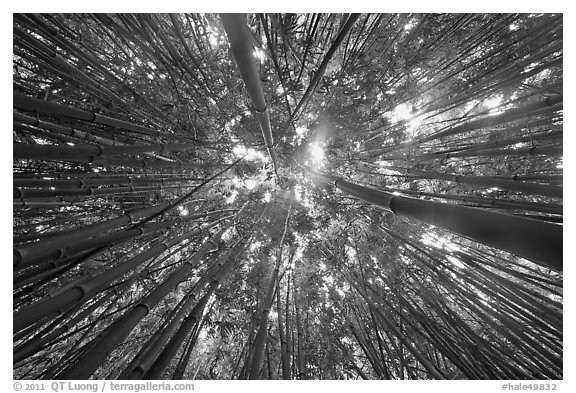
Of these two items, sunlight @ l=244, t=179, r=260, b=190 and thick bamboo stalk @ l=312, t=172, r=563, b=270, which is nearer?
thick bamboo stalk @ l=312, t=172, r=563, b=270

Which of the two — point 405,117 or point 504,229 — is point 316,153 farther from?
point 504,229

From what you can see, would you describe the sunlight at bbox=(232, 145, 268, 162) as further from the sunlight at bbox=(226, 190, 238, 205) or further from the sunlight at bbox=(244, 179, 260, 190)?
the sunlight at bbox=(226, 190, 238, 205)

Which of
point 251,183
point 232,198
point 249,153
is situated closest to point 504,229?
point 249,153

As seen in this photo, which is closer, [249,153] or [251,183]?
[249,153]

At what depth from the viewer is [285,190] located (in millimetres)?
5188

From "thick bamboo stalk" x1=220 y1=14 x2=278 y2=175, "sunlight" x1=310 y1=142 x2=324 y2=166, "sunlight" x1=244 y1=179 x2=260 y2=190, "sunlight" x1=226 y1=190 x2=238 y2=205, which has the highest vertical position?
"thick bamboo stalk" x1=220 y1=14 x2=278 y2=175

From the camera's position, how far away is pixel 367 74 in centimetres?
333

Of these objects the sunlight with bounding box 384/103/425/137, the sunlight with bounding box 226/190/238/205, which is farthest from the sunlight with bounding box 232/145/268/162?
the sunlight with bounding box 384/103/425/137

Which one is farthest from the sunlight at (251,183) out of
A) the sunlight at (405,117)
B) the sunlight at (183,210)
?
the sunlight at (405,117)

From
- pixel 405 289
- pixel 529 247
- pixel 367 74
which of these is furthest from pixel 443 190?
pixel 529 247

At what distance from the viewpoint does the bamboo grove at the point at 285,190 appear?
6.61 ft

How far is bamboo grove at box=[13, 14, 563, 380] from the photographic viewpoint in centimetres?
201

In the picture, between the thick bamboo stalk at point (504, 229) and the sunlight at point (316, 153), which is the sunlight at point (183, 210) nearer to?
the sunlight at point (316, 153)

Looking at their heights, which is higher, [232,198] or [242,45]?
[242,45]
